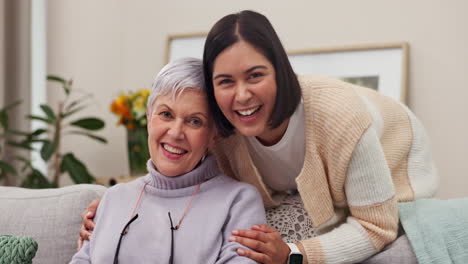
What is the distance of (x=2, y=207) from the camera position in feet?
5.39

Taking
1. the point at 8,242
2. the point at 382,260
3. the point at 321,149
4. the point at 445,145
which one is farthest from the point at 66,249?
the point at 445,145

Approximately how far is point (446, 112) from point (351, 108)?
1.48m

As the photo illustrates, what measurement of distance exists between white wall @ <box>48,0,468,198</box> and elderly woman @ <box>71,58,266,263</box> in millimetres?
1633

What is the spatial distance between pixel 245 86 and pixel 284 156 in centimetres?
31

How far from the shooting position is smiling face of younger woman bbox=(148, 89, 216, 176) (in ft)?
4.62

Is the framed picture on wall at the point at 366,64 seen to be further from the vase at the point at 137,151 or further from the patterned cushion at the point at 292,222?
the patterned cushion at the point at 292,222

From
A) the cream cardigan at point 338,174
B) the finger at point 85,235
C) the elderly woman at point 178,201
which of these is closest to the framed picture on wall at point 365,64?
the cream cardigan at point 338,174

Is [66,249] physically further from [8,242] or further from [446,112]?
[446,112]

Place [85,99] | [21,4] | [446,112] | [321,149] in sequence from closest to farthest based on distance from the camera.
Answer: [321,149]
[446,112]
[21,4]
[85,99]

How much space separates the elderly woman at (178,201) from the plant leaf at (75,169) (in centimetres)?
156

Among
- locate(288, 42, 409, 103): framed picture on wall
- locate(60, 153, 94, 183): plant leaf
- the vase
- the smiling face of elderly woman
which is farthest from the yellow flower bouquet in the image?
the smiling face of elderly woman

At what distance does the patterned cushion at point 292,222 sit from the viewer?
1570 mm

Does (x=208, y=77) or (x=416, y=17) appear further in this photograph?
(x=416, y=17)

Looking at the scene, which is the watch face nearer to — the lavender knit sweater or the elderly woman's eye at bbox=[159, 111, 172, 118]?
the lavender knit sweater
